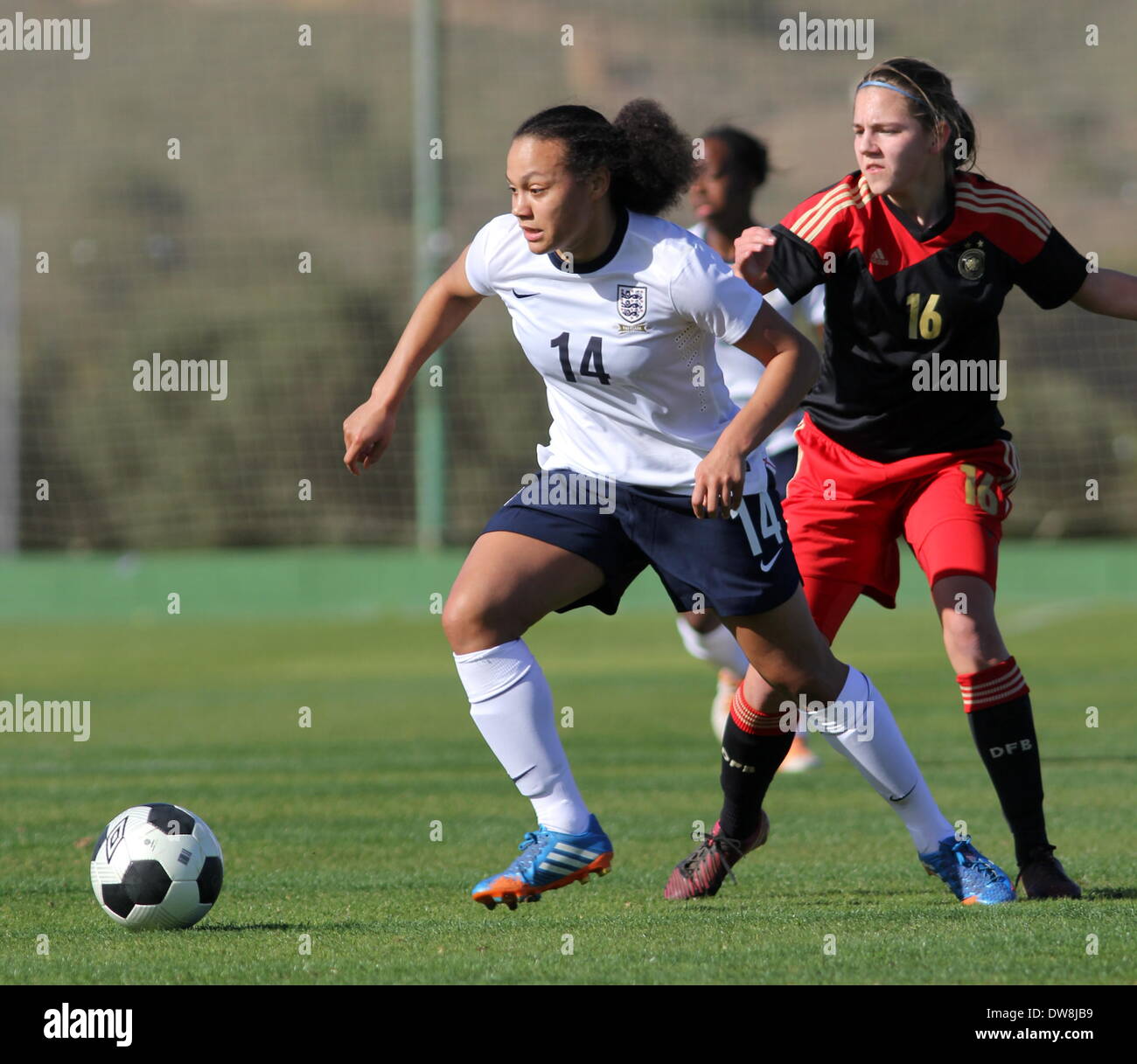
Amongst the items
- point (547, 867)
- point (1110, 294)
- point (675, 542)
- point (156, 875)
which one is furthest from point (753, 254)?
point (156, 875)

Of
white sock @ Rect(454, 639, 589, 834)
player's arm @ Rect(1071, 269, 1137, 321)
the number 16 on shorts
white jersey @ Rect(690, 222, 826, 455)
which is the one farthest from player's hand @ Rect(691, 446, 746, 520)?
white jersey @ Rect(690, 222, 826, 455)

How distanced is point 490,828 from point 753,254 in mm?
3056

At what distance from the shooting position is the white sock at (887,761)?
5.22 meters

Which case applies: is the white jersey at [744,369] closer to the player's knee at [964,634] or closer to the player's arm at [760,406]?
the player's knee at [964,634]

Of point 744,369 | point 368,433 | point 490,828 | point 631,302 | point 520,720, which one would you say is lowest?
point 490,828

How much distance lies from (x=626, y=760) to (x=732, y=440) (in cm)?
520

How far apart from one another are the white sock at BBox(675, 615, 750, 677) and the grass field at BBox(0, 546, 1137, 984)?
1.93 ft

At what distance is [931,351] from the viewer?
5.27m

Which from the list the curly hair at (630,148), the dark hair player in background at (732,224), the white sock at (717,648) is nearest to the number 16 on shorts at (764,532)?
the curly hair at (630,148)

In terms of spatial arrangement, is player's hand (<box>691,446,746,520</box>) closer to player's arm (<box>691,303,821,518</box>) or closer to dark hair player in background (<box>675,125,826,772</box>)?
player's arm (<box>691,303,821,518</box>)

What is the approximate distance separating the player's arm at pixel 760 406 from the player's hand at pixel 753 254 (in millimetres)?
201

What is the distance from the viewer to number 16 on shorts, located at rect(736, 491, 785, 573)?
190 inches

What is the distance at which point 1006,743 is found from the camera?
5230 millimetres

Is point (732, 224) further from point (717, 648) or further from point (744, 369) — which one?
point (717, 648)
